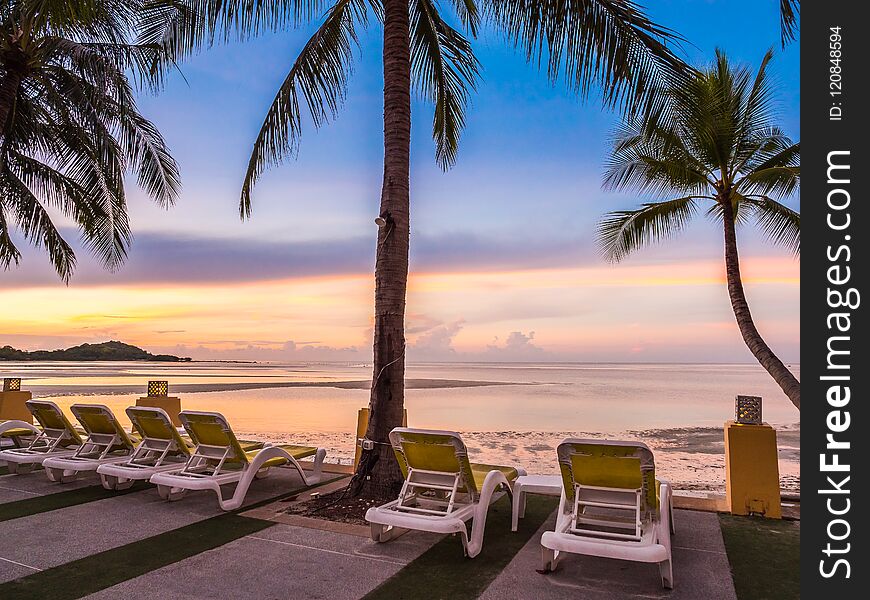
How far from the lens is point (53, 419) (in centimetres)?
724

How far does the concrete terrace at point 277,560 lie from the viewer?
3.78m

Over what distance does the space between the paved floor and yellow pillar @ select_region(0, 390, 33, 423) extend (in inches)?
250

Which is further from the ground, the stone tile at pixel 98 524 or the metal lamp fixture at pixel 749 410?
the metal lamp fixture at pixel 749 410

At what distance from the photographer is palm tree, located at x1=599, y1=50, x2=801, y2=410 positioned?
10523 millimetres

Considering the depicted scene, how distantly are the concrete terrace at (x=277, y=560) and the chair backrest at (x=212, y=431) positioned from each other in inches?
22.0

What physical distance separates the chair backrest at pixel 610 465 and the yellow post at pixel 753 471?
1.97 m

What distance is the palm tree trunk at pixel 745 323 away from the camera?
10.1m

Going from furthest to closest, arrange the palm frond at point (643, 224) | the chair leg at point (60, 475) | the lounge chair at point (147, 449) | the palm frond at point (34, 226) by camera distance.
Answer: the palm frond at point (34, 226) < the palm frond at point (643, 224) < the chair leg at point (60, 475) < the lounge chair at point (147, 449)

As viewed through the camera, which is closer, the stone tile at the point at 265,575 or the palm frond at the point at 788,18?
the stone tile at the point at 265,575

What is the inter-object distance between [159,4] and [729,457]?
8.61m

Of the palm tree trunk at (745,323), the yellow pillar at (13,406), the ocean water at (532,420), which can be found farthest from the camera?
the ocean water at (532,420)

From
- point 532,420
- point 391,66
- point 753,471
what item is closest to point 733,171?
point 753,471

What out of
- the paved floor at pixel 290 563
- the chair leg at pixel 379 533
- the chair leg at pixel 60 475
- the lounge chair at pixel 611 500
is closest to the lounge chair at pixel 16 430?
the chair leg at pixel 60 475

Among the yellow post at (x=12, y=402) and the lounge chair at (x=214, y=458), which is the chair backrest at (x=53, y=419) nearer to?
the lounge chair at (x=214, y=458)
